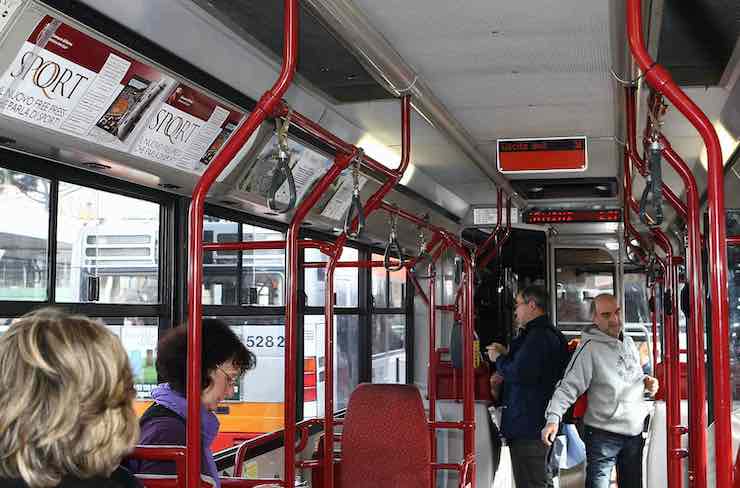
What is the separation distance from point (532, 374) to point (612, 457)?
2.18 ft

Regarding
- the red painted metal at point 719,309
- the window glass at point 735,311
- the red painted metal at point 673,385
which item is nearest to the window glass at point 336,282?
the red painted metal at point 673,385

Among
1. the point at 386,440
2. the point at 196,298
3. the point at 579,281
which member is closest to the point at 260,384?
the point at 386,440

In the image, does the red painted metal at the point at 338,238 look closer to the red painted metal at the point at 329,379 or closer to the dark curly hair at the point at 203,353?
the red painted metal at the point at 329,379

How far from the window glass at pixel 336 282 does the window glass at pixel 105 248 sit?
2.14 meters

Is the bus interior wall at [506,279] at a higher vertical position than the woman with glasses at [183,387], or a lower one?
higher

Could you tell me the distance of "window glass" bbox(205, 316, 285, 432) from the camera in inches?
202

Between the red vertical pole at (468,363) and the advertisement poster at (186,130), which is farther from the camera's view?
the red vertical pole at (468,363)

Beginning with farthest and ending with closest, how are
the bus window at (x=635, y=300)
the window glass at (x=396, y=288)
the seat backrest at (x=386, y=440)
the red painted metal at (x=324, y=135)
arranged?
the bus window at (x=635, y=300) → the window glass at (x=396, y=288) → the seat backrest at (x=386, y=440) → the red painted metal at (x=324, y=135)

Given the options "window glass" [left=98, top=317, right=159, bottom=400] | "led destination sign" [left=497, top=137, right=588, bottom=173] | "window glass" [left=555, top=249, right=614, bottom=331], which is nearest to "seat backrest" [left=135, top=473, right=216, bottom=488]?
"window glass" [left=98, top=317, right=159, bottom=400]

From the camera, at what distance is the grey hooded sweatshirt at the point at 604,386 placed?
5.12 metres

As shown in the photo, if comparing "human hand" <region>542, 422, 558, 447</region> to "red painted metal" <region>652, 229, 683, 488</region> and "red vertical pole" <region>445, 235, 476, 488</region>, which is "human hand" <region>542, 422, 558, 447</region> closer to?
"red vertical pole" <region>445, 235, 476, 488</region>

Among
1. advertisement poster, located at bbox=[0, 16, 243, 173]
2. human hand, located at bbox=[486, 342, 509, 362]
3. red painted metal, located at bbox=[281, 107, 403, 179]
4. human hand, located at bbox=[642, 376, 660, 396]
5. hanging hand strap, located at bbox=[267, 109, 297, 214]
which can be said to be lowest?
human hand, located at bbox=[642, 376, 660, 396]

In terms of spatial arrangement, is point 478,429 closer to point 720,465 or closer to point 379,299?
point 379,299

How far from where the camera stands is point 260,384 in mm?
5332
